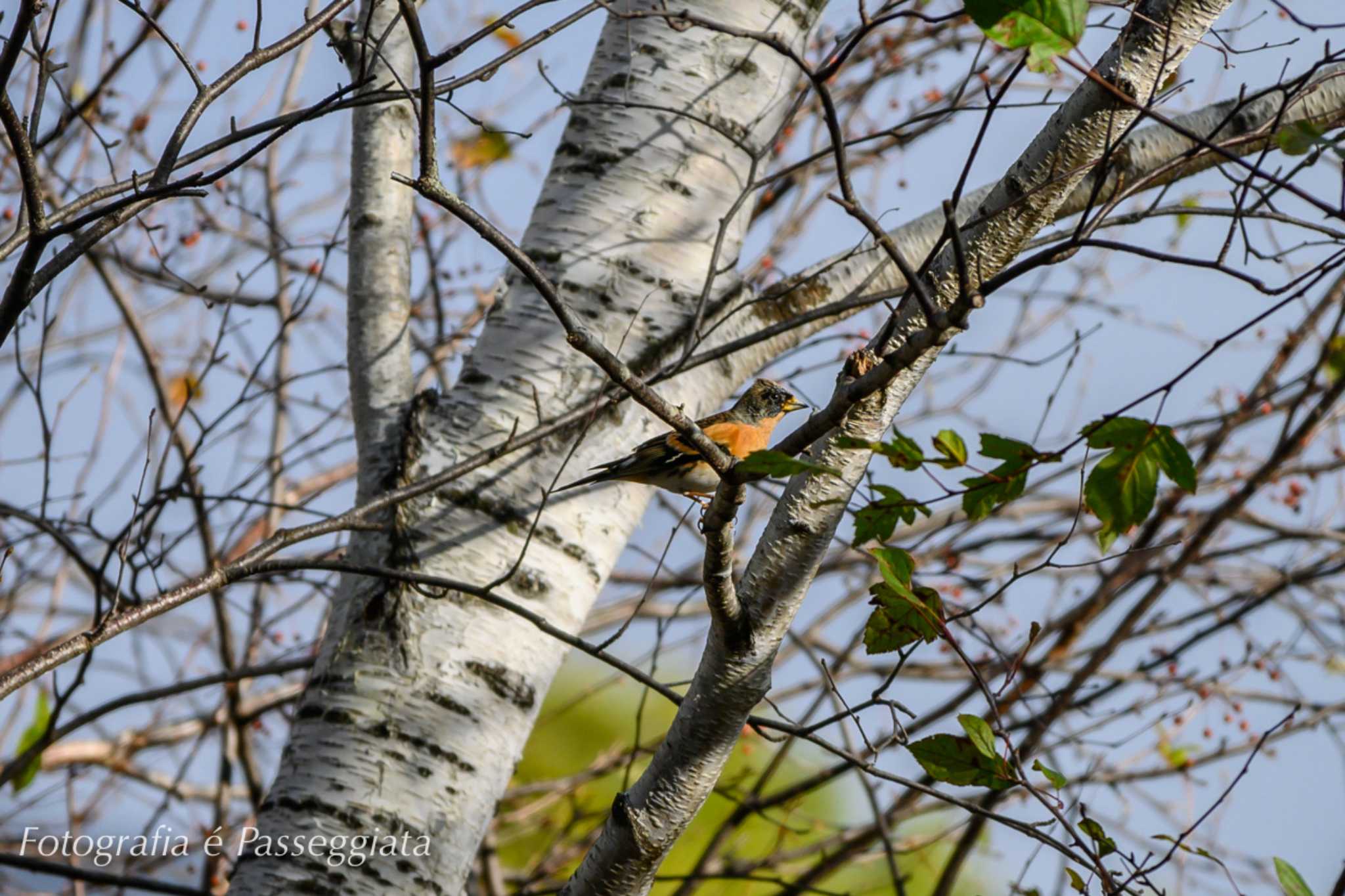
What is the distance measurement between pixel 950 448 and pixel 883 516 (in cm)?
19

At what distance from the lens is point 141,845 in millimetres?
4016

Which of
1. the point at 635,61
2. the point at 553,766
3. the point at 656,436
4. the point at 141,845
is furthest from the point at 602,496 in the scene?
the point at 553,766

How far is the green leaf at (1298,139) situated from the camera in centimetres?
145

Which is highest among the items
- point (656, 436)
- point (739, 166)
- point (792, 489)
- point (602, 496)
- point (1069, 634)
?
point (739, 166)

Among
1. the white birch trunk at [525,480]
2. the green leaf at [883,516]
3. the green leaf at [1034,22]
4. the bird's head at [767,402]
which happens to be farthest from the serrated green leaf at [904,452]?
the bird's head at [767,402]

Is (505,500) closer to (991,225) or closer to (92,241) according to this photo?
(92,241)

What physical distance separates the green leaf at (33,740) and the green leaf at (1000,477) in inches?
99.3

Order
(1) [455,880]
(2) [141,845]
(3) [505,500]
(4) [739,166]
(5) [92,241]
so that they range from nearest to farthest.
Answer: (5) [92,241], (1) [455,880], (3) [505,500], (4) [739,166], (2) [141,845]

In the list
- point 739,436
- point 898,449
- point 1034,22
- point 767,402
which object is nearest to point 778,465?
point 898,449

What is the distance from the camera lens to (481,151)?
5.43 meters

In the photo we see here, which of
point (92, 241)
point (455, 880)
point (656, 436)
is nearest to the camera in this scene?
point (92, 241)

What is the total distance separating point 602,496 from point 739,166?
3.49ft

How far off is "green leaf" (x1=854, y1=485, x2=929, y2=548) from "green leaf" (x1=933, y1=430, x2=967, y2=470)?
13cm

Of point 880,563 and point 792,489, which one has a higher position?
point 792,489
